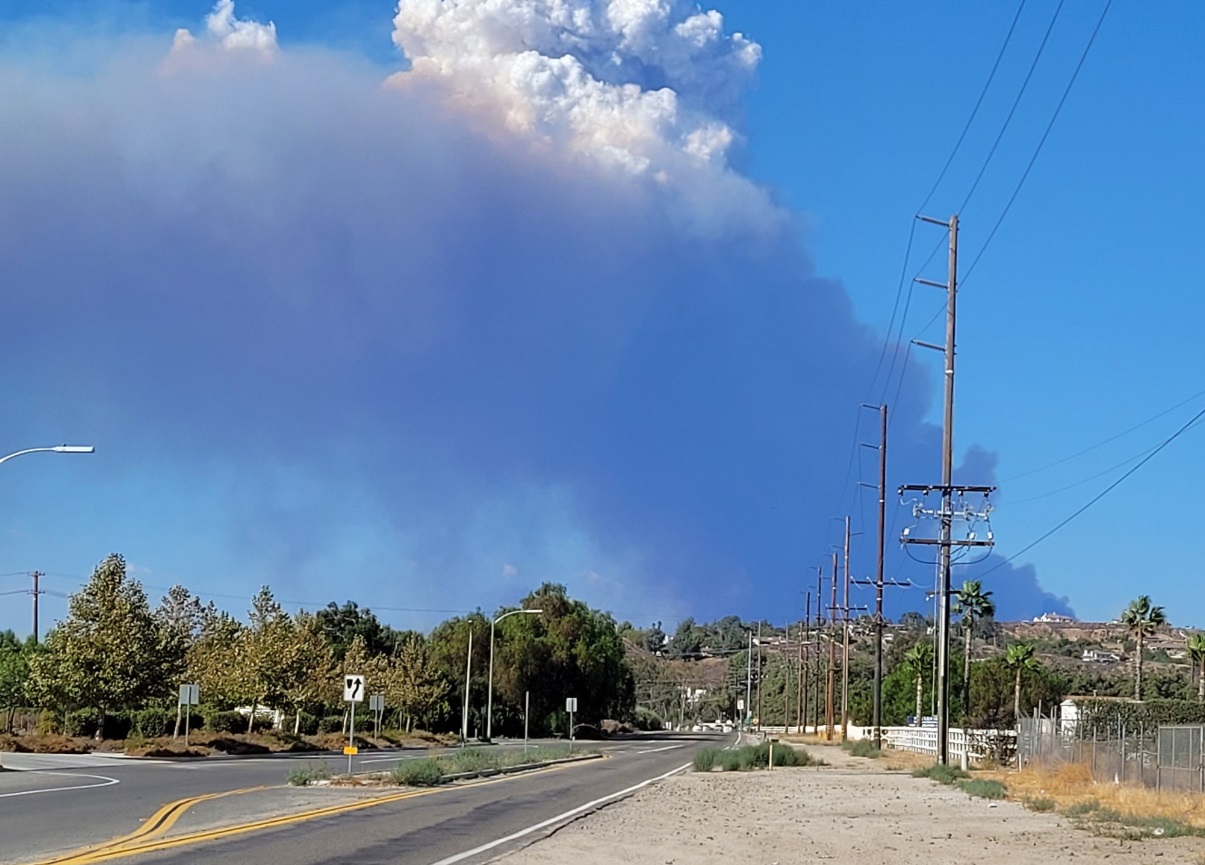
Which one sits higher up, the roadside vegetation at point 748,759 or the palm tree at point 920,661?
the palm tree at point 920,661

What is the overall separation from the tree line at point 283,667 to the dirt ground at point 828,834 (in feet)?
94.0

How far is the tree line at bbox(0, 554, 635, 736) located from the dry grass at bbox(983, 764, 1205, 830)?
3425cm

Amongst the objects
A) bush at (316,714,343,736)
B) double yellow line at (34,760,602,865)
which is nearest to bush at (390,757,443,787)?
double yellow line at (34,760,602,865)

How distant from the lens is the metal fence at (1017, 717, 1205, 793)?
111 feet

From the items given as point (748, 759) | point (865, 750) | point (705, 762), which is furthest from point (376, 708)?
point (865, 750)

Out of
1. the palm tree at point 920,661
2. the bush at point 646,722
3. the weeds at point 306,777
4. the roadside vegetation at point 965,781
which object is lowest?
the bush at point 646,722

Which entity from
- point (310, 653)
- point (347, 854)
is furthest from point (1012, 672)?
point (347, 854)

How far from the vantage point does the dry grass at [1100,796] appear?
1110 inches

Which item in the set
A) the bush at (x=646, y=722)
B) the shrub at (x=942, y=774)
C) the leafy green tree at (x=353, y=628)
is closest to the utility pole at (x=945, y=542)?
the shrub at (x=942, y=774)

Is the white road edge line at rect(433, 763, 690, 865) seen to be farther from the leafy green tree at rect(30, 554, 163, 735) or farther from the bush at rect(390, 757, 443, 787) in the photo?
the leafy green tree at rect(30, 554, 163, 735)

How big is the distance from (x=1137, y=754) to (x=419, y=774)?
64.4ft

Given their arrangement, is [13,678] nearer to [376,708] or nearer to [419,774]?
[376,708]

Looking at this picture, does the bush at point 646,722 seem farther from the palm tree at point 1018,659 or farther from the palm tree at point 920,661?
the palm tree at point 1018,659

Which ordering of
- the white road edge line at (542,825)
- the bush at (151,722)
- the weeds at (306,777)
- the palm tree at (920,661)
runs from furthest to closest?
the palm tree at (920,661)
the bush at (151,722)
the weeds at (306,777)
the white road edge line at (542,825)
